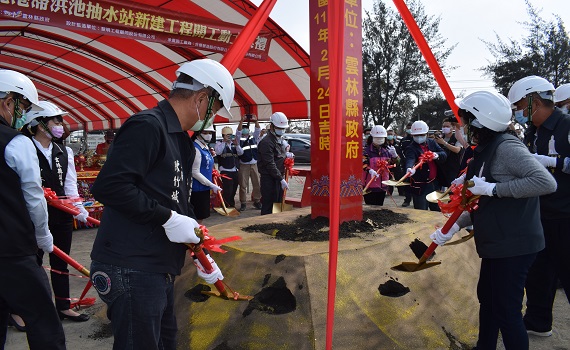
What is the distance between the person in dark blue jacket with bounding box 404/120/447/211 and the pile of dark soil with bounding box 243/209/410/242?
2292mm

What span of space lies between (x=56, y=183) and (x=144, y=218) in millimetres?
2785

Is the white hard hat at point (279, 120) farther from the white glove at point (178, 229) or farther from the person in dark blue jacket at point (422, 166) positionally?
the white glove at point (178, 229)

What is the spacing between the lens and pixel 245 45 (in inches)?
171

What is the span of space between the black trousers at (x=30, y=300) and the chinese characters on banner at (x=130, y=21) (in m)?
5.83

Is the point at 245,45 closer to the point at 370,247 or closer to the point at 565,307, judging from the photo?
the point at 370,247

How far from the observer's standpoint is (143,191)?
191cm

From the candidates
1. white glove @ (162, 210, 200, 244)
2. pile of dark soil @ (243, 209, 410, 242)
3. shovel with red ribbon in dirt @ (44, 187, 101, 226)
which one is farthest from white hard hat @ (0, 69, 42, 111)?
pile of dark soil @ (243, 209, 410, 242)

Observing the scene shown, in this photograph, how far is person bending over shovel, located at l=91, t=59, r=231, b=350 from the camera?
5.93ft

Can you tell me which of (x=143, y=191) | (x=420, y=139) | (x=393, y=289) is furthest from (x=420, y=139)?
(x=143, y=191)

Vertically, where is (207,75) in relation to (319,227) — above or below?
above

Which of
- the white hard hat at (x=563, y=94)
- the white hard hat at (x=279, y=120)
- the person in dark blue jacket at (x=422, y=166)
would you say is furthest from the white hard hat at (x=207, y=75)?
the person in dark blue jacket at (x=422, y=166)

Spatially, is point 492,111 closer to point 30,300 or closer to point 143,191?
point 143,191

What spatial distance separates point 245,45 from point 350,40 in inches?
42.0

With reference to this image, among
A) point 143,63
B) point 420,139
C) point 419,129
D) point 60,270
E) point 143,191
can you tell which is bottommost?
point 60,270
